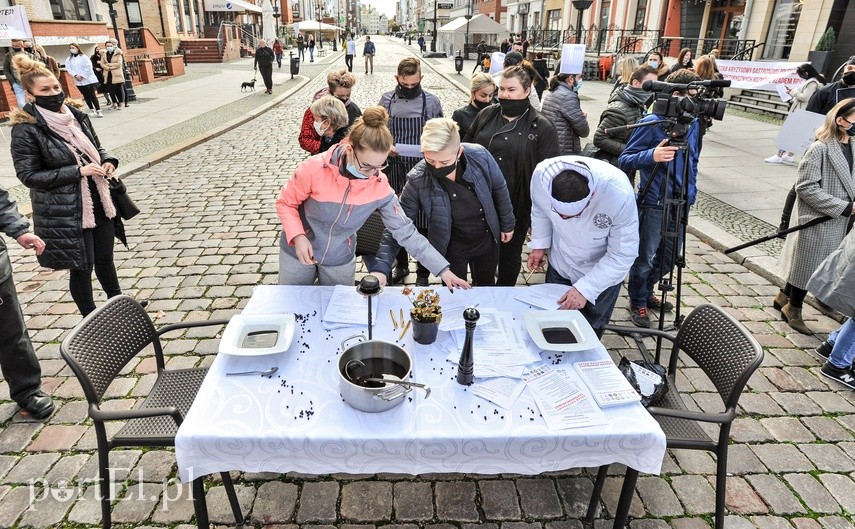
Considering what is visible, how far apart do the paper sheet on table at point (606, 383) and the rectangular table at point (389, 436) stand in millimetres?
43

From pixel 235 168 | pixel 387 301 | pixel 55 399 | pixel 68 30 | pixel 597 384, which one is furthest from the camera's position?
pixel 68 30

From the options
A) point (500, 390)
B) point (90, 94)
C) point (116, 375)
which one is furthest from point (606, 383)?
point (90, 94)

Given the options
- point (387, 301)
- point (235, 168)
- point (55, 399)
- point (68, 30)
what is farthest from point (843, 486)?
point (68, 30)

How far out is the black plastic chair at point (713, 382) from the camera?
2396 mm

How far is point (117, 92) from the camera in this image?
49.9 ft

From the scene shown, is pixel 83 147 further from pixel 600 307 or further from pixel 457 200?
pixel 600 307

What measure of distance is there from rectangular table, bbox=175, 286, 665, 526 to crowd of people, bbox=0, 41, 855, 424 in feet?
3.35

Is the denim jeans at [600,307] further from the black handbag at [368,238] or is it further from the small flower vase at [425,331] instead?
the black handbag at [368,238]

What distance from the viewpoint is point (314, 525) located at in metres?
2.74

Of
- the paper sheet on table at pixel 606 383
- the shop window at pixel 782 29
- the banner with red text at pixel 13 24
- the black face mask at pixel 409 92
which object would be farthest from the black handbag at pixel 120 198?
the shop window at pixel 782 29

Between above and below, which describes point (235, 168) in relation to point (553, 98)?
below

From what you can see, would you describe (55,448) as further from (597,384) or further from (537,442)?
(597,384)

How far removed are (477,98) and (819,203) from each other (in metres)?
3.24

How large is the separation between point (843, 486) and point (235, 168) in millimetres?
9645
